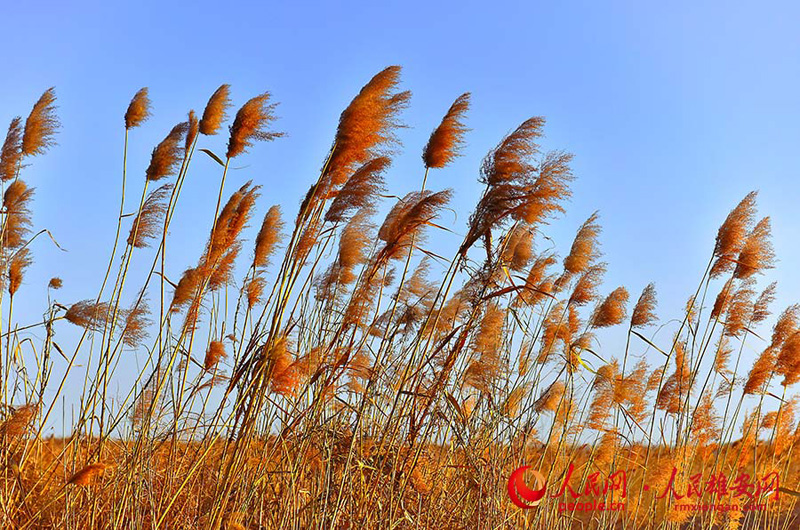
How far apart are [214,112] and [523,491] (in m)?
2.31

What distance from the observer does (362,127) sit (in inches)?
111

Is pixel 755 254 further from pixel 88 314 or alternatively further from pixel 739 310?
pixel 88 314

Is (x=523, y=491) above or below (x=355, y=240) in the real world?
below

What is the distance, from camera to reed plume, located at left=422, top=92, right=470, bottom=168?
3.13 meters

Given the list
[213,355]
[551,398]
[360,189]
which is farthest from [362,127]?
[551,398]

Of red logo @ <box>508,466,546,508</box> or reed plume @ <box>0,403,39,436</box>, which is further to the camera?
red logo @ <box>508,466,546,508</box>

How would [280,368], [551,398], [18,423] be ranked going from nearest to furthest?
[280,368]
[18,423]
[551,398]

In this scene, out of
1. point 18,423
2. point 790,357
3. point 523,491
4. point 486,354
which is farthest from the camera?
point 790,357

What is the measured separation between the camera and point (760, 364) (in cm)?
486

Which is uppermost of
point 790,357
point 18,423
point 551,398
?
point 790,357

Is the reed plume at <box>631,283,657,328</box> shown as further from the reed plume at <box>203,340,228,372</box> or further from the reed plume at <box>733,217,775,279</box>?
the reed plume at <box>203,340,228,372</box>

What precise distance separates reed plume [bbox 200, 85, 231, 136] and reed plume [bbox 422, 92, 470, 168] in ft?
3.00

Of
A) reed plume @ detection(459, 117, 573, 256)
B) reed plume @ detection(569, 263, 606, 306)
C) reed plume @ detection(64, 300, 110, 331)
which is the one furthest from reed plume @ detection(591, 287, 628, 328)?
reed plume @ detection(64, 300, 110, 331)

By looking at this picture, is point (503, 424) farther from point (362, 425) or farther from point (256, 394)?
point (256, 394)
